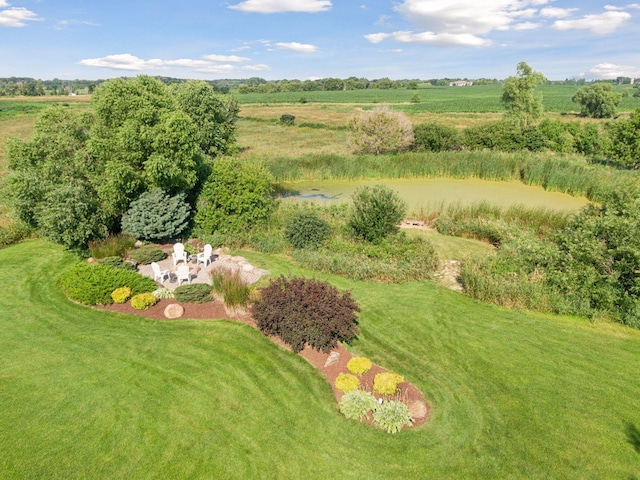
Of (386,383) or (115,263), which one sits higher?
(115,263)

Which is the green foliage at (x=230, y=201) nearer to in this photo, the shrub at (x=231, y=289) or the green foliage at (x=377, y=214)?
the green foliage at (x=377, y=214)

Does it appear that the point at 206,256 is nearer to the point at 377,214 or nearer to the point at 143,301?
the point at 143,301

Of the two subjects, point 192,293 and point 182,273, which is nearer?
point 192,293

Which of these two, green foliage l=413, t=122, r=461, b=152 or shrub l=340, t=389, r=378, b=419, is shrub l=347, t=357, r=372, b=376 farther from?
green foliage l=413, t=122, r=461, b=152

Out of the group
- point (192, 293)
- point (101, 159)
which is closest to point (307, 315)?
point (192, 293)

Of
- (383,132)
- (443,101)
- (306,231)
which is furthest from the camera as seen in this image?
(443,101)

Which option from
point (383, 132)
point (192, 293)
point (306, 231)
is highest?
point (383, 132)

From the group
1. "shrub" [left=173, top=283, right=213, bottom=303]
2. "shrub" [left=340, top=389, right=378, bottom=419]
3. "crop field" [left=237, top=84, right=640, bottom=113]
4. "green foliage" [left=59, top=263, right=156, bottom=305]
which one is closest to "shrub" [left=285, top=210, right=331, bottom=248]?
"shrub" [left=173, top=283, right=213, bottom=303]
